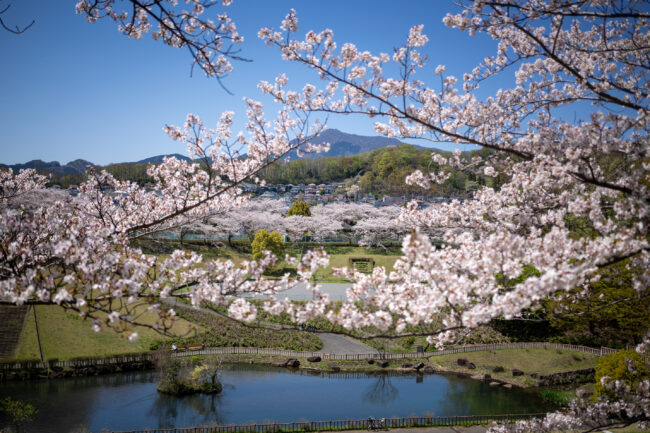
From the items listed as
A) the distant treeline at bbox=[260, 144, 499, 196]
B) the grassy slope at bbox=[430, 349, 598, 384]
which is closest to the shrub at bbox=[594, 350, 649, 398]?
the grassy slope at bbox=[430, 349, 598, 384]

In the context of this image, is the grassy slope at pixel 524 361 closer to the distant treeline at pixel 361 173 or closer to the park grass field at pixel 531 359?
the park grass field at pixel 531 359

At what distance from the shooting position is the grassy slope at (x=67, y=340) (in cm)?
1589

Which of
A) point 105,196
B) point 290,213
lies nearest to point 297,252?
point 290,213

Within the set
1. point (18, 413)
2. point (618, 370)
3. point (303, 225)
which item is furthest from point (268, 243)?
point (618, 370)

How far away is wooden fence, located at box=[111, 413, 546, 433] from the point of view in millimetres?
11797

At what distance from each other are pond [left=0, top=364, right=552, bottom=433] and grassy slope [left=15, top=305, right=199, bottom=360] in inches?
56.2

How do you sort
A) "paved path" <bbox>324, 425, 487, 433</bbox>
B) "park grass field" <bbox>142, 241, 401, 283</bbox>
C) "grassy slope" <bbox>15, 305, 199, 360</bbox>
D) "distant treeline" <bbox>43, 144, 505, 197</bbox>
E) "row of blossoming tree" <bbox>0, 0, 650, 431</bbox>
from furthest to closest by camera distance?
"distant treeline" <bbox>43, 144, 505, 197</bbox> → "park grass field" <bbox>142, 241, 401, 283</bbox> → "grassy slope" <bbox>15, 305, 199, 360</bbox> → "paved path" <bbox>324, 425, 487, 433</bbox> → "row of blossoming tree" <bbox>0, 0, 650, 431</bbox>

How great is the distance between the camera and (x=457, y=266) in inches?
137

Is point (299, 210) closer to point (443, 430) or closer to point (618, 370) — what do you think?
point (443, 430)

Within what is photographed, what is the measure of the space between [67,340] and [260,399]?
918cm

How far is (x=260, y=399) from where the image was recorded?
14328mm

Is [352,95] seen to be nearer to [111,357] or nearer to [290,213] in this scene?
[111,357]

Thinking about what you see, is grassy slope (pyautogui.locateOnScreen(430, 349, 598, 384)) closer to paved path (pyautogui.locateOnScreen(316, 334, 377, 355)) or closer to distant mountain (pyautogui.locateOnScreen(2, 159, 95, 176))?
paved path (pyautogui.locateOnScreen(316, 334, 377, 355))

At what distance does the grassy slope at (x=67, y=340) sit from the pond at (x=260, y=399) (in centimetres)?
143
